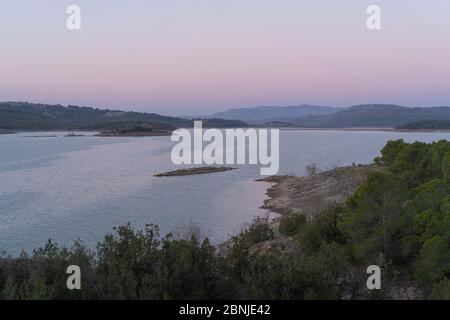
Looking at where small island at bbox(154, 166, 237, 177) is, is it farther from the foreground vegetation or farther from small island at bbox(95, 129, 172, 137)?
small island at bbox(95, 129, 172, 137)

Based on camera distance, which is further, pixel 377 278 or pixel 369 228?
pixel 369 228

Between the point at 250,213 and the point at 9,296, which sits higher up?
the point at 9,296

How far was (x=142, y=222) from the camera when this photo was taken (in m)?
27.0

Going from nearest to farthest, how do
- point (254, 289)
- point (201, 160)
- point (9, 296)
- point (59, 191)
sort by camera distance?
point (9, 296), point (254, 289), point (59, 191), point (201, 160)

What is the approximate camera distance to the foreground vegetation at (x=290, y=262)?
753 cm

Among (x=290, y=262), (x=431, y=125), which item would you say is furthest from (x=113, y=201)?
(x=431, y=125)

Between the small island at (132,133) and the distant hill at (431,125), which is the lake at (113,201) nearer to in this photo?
the small island at (132,133)

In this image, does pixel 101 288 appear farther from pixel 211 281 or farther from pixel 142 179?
pixel 142 179

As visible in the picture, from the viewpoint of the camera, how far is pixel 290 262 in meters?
8.44

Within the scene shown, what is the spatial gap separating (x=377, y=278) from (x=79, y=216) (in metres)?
23.3

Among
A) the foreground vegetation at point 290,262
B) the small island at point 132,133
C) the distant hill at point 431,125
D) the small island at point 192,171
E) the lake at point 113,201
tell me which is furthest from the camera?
the small island at point 132,133

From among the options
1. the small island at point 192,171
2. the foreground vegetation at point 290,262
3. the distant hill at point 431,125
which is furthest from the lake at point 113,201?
the distant hill at point 431,125

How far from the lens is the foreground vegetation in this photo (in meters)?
7.53
